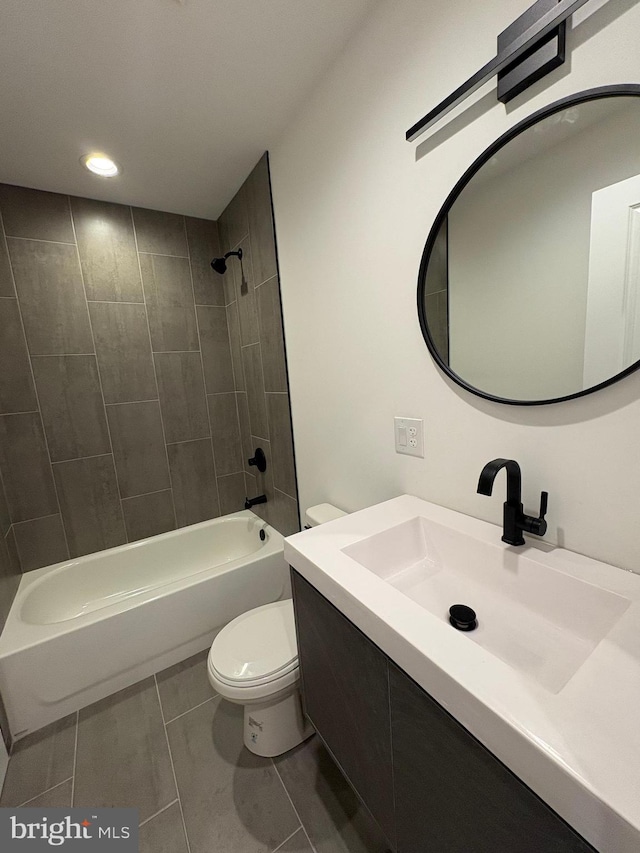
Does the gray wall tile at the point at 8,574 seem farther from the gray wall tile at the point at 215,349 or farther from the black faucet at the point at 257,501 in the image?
the gray wall tile at the point at 215,349

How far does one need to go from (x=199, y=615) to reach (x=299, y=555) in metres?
1.23

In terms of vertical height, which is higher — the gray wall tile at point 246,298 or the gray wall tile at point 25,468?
the gray wall tile at point 246,298

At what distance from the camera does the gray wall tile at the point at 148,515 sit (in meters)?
2.31

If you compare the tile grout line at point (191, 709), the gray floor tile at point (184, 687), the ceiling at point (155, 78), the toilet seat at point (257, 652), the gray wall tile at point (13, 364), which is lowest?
the gray floor tile at point (184, 687)

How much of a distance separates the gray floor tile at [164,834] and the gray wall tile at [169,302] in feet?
7.27

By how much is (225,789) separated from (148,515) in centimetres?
160

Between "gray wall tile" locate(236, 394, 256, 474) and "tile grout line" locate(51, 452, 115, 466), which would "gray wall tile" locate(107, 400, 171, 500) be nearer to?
"tile grout line" locate(51, 452, 115, 466)

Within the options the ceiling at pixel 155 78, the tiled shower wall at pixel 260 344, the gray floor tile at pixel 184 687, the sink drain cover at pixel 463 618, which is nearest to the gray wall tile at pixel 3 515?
the gray floor tile at pixel 184 687

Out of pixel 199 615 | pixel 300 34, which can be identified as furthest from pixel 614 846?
pixel 300 34

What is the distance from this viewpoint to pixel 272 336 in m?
1.93

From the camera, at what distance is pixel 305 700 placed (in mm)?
1142

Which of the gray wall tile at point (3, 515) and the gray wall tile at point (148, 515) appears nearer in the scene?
the gray wall tile at point (3, 515)

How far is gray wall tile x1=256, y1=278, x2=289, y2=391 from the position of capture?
6.06 ft

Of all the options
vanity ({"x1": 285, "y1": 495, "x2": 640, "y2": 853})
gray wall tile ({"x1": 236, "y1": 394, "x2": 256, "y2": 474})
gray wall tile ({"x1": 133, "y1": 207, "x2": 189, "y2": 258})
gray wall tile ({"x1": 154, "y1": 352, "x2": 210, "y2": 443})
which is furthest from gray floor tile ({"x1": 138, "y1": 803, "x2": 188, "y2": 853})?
gray wall tile ({"x1": 133, "y1": 207, "x2": 189, "y2": 258})
